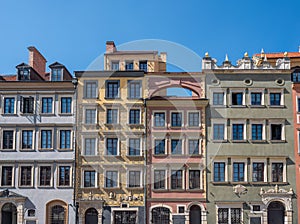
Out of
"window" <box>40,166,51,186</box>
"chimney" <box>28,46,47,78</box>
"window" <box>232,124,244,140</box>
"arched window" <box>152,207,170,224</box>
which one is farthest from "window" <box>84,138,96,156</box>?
"window" <box>232,124,244,140</box>

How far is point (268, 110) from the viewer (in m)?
44.9

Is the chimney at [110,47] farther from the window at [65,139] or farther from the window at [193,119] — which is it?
the window at [193,119]

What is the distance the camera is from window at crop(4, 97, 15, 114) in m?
45.6

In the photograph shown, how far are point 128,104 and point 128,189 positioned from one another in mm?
6770

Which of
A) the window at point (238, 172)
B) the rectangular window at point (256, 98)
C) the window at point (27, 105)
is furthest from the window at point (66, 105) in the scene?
the rectangular window at point (256, 98)

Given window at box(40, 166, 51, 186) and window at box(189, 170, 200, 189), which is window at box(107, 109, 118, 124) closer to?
A: window at box(40, 166, 51, 186)

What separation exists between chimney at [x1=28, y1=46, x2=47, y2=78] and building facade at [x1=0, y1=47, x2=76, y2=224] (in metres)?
2.61

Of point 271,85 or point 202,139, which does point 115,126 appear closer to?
point 202,139

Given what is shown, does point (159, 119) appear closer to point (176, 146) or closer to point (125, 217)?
point (176, 146)

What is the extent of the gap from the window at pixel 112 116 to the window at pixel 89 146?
197 cm

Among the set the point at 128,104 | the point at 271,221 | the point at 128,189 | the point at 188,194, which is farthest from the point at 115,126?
the point at 271,221

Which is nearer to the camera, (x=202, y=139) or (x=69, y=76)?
(x=202, y=139)

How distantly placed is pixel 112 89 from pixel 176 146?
6940 millimetres

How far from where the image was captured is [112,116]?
149 feet
